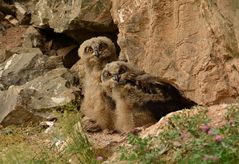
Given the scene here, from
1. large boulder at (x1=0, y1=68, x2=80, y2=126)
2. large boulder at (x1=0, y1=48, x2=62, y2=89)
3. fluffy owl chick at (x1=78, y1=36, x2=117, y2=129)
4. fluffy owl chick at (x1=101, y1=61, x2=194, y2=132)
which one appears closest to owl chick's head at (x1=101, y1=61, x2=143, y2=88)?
fluffy owl chick at (x1=101, y1=61, x2=194, y2=132)

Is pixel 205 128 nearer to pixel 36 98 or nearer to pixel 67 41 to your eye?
pixel 36 98

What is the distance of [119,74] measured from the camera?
8.55 meters

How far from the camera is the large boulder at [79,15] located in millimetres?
11328

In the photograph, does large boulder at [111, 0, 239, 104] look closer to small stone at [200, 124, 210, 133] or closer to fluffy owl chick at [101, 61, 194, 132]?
fluffy owl chick at [101, 61, 194, 132]

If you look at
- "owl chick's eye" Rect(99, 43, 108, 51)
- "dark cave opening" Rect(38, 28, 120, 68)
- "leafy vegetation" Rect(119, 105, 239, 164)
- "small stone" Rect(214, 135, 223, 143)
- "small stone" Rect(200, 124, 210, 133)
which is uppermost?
"small stone" Rect(214, 135, 223, 143)

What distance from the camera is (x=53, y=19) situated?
12203 millimetres

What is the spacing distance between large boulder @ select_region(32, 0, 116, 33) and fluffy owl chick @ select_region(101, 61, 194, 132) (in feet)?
8.82

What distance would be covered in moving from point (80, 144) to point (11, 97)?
3.96 m

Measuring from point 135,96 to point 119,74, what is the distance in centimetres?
31

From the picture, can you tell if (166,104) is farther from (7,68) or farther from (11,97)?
(7,68)

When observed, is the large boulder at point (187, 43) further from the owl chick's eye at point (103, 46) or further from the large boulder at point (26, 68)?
the large boulder at point (26, 68)

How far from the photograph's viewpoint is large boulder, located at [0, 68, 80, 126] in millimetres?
10484

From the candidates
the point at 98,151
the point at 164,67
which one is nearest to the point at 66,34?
the point at 164,67

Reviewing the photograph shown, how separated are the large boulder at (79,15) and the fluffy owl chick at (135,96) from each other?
2.69m
